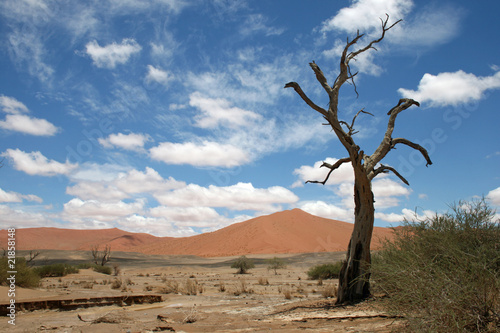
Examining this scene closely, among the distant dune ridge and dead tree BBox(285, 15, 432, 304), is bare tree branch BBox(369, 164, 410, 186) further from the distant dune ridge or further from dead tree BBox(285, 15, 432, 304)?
the distant dune ridge

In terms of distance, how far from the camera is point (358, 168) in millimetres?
8422

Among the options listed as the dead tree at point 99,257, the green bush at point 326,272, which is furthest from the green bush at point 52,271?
the green bush at point 326,272

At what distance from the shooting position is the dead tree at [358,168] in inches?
326

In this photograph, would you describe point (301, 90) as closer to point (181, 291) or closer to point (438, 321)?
point (438, 321)

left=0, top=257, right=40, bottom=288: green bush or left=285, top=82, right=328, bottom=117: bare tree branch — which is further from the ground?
left=285, top=82, right=328, bottom=117: bare tree branch

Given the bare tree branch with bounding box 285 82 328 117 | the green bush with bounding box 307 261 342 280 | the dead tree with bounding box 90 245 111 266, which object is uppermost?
the bare tree branch with bounding box 285 82 328 117

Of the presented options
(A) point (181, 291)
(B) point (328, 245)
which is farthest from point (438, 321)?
(B) point (328, 245)

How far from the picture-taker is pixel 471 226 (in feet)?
18.4

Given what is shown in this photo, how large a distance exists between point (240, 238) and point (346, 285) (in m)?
74.5

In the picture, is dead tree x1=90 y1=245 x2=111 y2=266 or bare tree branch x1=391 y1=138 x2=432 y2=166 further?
dead tree x1=90 y1=245 x2=111 y2=266

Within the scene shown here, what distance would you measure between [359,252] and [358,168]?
1.98 meters

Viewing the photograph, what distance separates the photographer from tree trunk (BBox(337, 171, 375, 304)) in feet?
26.9

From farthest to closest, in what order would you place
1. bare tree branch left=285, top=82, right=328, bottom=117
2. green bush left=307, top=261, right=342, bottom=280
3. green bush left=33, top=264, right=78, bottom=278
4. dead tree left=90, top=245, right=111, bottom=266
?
dead tree left=90, top=245, right=111, bottom=266 → green bush left=33, top=264, right=78, bottom=278 → green bush left=307, top=261, right=342, bottom=280 → bare tree branch left=285, top=82, right=328, bottom=117

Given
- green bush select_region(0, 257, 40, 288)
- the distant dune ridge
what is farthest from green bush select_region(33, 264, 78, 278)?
the distant dune ridge
